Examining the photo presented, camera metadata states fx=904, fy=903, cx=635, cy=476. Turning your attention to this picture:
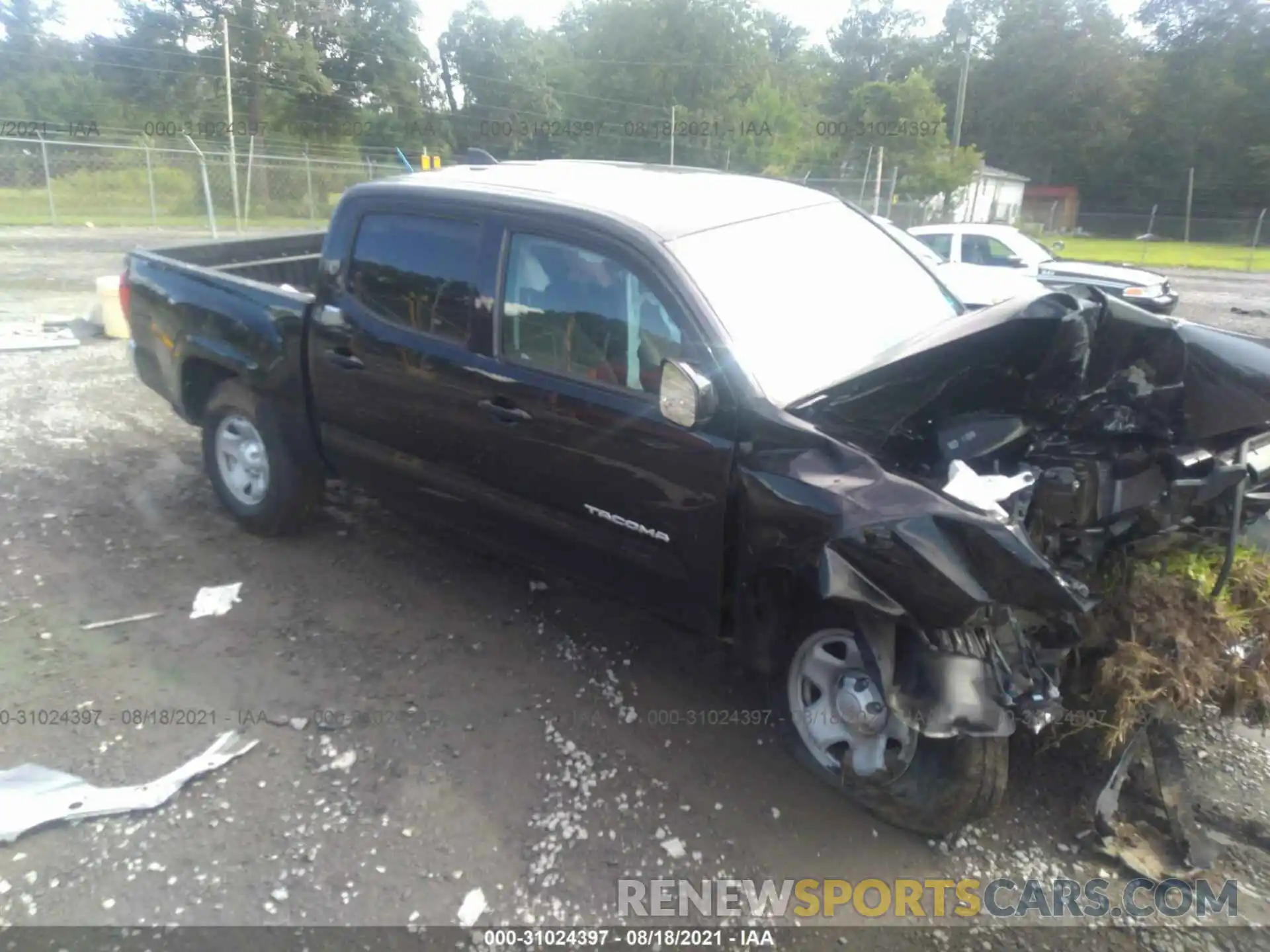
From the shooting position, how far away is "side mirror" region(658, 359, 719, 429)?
2.81m

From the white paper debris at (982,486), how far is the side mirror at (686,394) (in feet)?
2.51

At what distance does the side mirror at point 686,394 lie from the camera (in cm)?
281

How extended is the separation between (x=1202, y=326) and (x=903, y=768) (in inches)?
72.1

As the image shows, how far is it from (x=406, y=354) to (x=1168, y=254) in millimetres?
34881

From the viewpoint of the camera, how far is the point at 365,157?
36500 millimetres

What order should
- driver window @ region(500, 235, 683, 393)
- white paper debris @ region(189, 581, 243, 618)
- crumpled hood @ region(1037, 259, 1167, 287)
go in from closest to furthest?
1. driver window @ region(500, 235, 683, 393)
2. white paper debris @ region(189, 581, 243, 618)
3. crumpled hood @ region(1037, 259, 1167, 287)

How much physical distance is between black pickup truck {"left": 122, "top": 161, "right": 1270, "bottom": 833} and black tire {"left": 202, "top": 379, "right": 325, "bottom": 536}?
2.18 feet

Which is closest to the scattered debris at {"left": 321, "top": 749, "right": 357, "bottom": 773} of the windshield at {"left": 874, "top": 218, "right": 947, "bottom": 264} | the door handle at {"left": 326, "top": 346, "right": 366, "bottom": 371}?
→ the door handle at {"left": 326, "top": 346, "right": 366, "bottom": 371}

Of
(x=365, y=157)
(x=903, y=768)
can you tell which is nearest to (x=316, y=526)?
(x=903, y=768)

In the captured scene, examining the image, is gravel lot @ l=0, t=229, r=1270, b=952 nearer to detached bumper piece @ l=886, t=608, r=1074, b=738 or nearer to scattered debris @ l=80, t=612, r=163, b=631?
scattered debris @ l=80, t=612, r=163, b=631

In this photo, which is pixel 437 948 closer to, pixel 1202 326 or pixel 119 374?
pixel 1202 326

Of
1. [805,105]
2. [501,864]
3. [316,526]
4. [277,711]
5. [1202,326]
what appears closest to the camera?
[501,864]

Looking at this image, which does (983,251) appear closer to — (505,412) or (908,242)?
(908,242)

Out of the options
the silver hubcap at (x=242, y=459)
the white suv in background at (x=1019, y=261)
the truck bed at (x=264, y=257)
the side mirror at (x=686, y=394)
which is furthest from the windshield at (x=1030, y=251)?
the side mirror at (x=686, y=394)
